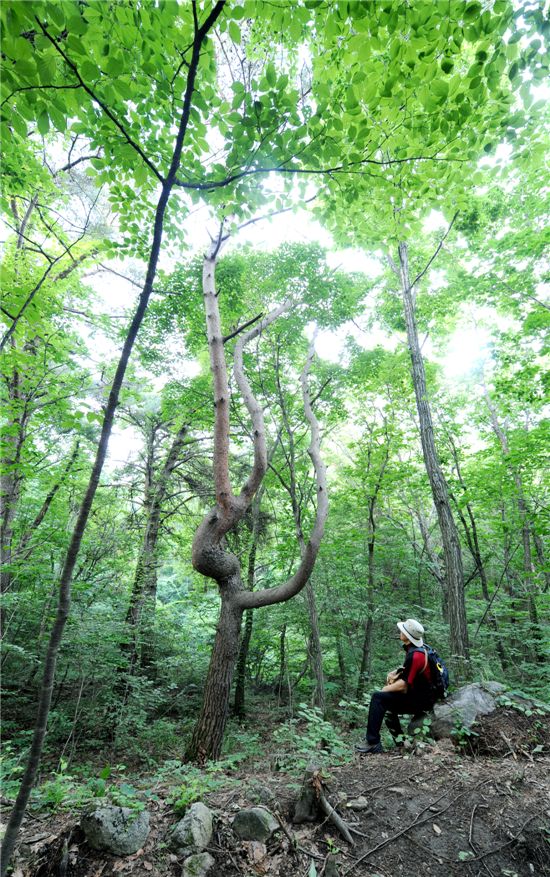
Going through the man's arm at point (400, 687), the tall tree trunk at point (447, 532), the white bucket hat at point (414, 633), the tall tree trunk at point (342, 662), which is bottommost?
the tall tree trunk at point (342, 662)

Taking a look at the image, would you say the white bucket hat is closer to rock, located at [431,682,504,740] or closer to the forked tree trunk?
rock, located at [431,682,504,740]

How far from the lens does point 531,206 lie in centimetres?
769

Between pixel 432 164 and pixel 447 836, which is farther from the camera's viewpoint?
pixel 432 164

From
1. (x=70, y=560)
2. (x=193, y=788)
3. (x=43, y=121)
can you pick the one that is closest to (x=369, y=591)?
(x=193, y=788)

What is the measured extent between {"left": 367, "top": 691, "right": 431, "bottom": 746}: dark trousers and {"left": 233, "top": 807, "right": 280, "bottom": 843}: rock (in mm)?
2112

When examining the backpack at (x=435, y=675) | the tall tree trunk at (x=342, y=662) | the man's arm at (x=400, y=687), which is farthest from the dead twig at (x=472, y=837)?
the tall tree trunk at (x=342, y=662)

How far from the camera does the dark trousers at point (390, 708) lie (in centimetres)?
426

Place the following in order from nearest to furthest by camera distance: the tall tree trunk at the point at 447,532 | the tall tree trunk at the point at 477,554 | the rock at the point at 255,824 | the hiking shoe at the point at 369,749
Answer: the rock at the point at 255,824, the hiking shoe at the point at 369,749, the tall tree trunk at the point at 447,532, the tall tree trunk at the point at 477,554

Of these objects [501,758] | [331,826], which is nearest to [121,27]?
[331,826]

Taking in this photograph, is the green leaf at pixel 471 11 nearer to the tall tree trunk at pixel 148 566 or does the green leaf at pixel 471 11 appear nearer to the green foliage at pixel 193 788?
the green foliage at pixel 193 788

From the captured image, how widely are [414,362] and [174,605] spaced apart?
A: 28.4ft

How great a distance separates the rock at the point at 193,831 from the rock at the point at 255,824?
0.21 meters

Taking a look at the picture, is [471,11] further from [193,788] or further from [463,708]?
[463,708]

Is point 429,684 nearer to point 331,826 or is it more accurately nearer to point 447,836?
point 447,836
